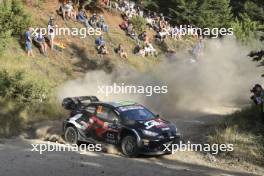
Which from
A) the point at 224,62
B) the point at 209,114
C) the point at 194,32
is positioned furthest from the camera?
the point at 194,32

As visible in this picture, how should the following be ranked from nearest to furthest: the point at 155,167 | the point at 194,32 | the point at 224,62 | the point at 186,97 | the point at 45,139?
the point at 155,167, the point at 45,139, the point at 186,97, the point at 224,62, the point at 194,32

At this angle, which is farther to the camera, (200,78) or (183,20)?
(183,20)

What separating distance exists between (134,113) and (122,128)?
843mm

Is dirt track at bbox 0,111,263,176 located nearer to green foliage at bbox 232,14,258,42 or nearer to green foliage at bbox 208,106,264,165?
green foliage at bbox 208,106,264,165

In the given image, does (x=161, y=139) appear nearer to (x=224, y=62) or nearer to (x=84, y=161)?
(x=84, y=161)

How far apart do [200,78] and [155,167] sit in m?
15.8

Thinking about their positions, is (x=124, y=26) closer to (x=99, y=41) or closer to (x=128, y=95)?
(x=99, y=41)

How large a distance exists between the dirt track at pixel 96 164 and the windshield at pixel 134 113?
1.23 metres

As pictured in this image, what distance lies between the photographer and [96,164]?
1454 cm

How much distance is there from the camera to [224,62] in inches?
1294

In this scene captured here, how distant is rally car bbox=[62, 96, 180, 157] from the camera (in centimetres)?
1602

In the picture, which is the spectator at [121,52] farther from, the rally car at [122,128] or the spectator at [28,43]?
the rally car at [122,128]

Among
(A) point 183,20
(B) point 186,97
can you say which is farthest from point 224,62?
(A) point 183,20

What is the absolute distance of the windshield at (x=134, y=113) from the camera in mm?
16703
